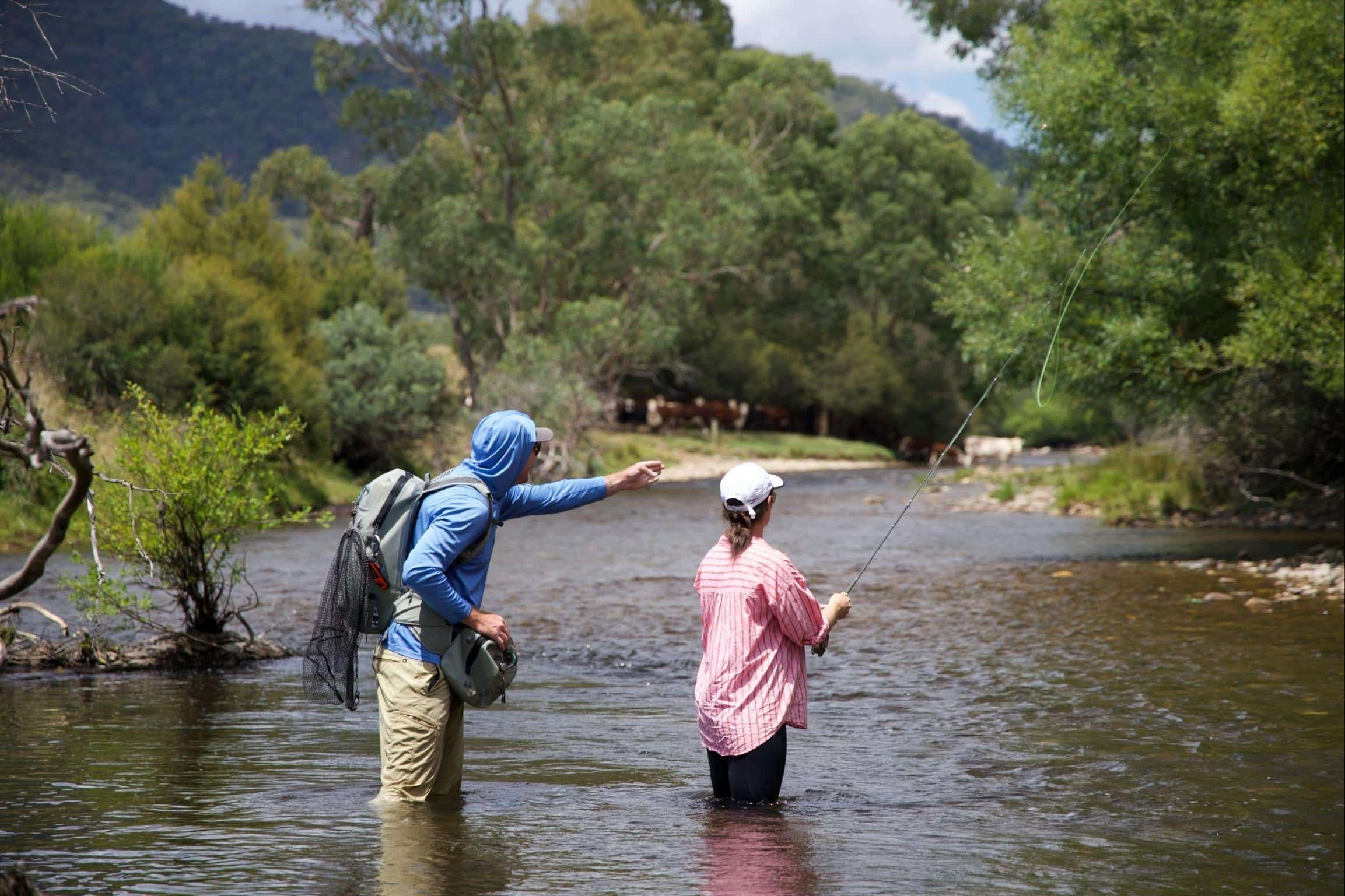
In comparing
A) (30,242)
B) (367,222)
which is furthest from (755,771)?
(367,222)

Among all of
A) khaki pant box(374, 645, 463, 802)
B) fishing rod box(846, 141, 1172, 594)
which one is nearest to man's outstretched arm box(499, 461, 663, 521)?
khaki pant box(374, 645, 463, 802)

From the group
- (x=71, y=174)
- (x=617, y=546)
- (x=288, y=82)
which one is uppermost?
(x=288, y=82)

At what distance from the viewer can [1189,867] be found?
245 inches

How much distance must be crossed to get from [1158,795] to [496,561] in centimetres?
1384

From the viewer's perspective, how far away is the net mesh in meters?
6.10

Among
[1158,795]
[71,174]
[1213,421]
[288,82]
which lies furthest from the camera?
[288,82]

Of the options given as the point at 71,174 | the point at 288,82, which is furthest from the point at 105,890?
the point at 288,82

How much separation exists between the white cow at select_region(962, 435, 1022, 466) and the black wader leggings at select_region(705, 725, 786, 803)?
57.6 m

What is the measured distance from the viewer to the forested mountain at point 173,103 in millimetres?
116875

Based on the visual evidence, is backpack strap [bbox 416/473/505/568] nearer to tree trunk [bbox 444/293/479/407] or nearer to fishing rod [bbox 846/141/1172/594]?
fishing rod [bbox 846/141/1172/594]

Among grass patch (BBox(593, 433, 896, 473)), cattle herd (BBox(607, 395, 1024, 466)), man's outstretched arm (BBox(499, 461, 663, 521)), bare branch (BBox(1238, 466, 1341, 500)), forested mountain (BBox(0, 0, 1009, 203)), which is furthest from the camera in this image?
forested mountain (BBox(0, 0, 1009, 203))

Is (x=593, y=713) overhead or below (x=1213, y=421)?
below

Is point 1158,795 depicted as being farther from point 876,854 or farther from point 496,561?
point 496,561

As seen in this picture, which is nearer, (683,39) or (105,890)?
(105,890)
